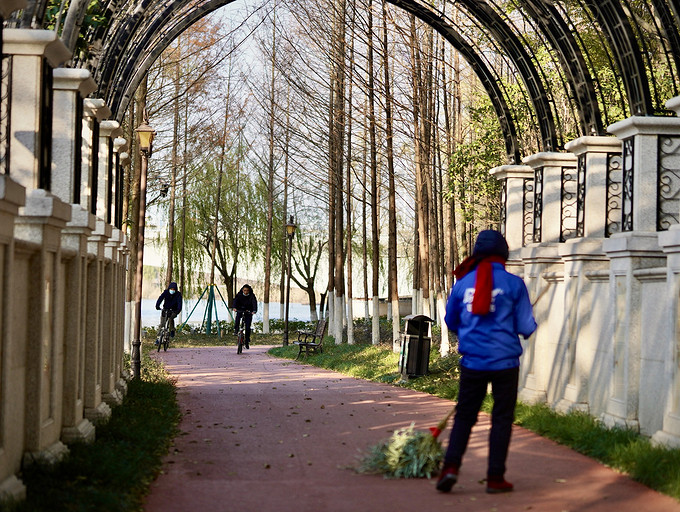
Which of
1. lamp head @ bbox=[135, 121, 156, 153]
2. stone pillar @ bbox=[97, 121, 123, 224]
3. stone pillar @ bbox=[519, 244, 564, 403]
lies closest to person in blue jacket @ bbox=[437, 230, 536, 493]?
stone pillar @ bbox=[519, 244, 564, 403]

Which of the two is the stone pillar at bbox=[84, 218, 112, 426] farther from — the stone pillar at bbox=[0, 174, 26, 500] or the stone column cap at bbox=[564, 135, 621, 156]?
the stone column cap at bbox=[564, 135, 621, 156]

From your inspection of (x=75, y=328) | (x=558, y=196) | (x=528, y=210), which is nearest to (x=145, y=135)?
(x=528, y=210)

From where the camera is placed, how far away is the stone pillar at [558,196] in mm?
12742

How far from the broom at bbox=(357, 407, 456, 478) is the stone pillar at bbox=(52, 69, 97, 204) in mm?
3323

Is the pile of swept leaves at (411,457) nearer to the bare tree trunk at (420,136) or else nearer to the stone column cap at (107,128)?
the stone column cap at (107,128)

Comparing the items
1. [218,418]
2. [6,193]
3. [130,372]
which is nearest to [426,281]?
[130,372]

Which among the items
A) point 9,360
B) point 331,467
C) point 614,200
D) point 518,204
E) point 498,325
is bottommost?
point 331,467

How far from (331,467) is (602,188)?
508 centimetres

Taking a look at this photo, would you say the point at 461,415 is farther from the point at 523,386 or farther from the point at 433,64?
the point at 433,64

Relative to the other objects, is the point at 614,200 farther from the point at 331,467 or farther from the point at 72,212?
the point at 72,212

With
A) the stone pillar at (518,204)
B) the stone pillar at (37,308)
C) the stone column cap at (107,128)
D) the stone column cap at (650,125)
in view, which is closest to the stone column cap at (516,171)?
the stone pillar at (518,204)

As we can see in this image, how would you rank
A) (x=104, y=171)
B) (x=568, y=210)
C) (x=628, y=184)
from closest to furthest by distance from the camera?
(x=628, y=184) < (x=104, y=171) < (x=568, y=210)

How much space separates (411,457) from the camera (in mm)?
7258

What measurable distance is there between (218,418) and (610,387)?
169 inches
